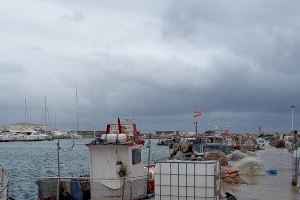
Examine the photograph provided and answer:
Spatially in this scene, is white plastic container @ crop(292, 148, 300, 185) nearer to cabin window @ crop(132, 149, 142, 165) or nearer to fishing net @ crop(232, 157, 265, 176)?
fishing net @ crop(232, 157, 265, 176)

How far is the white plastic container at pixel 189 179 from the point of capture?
50.1 ft

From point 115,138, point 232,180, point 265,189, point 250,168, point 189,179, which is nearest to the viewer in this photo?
point 189,179

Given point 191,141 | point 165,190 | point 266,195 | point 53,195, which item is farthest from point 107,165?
point 191,141

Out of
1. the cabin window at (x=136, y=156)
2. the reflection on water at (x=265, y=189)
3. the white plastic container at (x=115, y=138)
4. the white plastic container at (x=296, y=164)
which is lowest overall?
the reflection on water at (x=265, y=189)

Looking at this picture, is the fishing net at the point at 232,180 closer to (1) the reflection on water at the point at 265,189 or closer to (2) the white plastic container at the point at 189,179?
(1) the reflection on water at the point at 265,189

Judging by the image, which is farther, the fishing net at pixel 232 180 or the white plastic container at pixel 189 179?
the fishing net at pixel 232 180

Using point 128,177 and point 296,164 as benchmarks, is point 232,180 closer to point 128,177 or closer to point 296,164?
point 296,164

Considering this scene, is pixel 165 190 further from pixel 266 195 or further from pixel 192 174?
pixel 266 195

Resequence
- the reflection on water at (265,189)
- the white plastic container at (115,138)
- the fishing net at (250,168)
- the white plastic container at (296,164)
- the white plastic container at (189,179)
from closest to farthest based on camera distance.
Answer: the white plastic container at (189,179) → the white plastic container at (115,138) → the reflection on water at (265,189) → the white plastic container at (296,164) → the fishing net at (250,168)

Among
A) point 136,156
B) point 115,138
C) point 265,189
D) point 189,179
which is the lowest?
point 265,189

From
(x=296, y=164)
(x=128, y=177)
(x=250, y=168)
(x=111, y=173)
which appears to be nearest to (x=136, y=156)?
(x=111, y=173)

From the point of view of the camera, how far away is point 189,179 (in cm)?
1535

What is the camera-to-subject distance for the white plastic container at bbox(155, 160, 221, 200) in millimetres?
15266

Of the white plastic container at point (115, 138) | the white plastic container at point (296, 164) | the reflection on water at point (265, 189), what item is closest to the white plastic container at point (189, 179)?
the white plastic container at point (115, 138)
